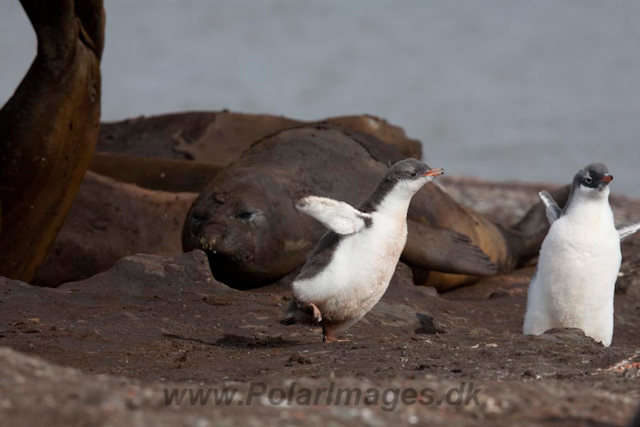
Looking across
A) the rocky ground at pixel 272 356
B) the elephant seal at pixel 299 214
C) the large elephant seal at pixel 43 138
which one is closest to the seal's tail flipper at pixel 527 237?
the elephant seal at pixel 299 214

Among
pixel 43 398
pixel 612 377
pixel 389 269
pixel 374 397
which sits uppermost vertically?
pixel 389 269

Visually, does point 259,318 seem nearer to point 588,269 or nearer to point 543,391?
point 588,269

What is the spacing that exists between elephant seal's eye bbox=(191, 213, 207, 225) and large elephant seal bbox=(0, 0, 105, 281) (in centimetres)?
107

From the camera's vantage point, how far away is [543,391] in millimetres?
3264

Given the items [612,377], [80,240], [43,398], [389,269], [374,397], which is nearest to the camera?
[43,398]

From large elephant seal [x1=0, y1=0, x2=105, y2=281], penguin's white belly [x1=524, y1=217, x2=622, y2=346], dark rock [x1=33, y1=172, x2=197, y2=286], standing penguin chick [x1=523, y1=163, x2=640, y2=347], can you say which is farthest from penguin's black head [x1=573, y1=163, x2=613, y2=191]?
dark rock [x1=33, y1=172, x2=197, y2=286]

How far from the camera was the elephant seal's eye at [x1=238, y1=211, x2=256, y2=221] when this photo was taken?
7.76m

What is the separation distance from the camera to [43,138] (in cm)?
770

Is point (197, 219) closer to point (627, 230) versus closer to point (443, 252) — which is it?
point (443, 252)

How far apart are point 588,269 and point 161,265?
303cm

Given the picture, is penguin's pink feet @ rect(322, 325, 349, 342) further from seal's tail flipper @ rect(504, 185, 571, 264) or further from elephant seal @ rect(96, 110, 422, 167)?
elephant seal @ rect(96, 110, 422, 167)

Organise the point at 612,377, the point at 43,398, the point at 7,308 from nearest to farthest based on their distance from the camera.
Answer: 1. the point at 43,398
2. the point at 612,377
3. the point at 7,308

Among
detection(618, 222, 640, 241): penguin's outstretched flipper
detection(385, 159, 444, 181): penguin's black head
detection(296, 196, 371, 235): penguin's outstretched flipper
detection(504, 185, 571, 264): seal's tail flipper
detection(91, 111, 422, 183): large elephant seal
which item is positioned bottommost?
detection(296, 196, 371, 235): penguin's outstretched flipper

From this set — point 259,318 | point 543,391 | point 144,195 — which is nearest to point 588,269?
point 259,318
